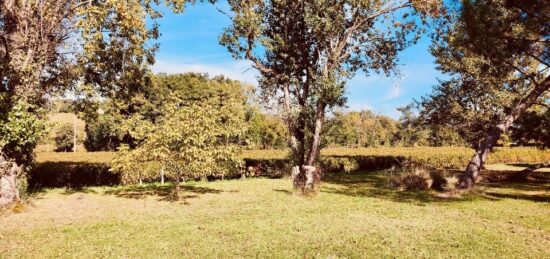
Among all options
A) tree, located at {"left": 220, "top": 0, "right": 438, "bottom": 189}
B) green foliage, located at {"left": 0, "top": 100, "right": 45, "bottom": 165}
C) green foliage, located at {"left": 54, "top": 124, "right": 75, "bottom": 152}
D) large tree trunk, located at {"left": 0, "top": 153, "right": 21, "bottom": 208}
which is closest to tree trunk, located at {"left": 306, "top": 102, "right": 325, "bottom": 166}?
tree, located at {"left": 220, "top": 0, "right": 438, "bottom": 189}

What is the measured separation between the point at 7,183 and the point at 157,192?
760cm

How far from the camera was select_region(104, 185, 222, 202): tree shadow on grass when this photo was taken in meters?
21.3

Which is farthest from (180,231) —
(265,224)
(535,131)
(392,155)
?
(392,155)

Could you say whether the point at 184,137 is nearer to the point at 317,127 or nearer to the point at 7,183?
the point at 317,127

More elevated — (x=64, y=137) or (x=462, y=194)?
(x=64, y=137)

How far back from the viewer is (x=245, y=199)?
20.6 meters

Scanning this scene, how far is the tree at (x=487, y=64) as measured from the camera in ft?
54.4

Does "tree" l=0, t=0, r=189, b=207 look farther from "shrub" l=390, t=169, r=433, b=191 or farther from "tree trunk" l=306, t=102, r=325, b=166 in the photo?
"shrub" l=390, t=169, r=433, b=191

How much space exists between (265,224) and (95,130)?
87520 millimetres

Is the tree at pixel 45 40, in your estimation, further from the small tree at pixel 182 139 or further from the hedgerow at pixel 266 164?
the hedgerow at pixel 266 164

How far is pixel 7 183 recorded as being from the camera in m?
17.4

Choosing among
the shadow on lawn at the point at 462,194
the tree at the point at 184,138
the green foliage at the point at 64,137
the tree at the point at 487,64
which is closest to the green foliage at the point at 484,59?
the tree at the point at 487,64

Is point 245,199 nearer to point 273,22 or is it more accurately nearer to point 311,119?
point 311,119

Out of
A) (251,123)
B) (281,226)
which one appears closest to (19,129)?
(281,226)
